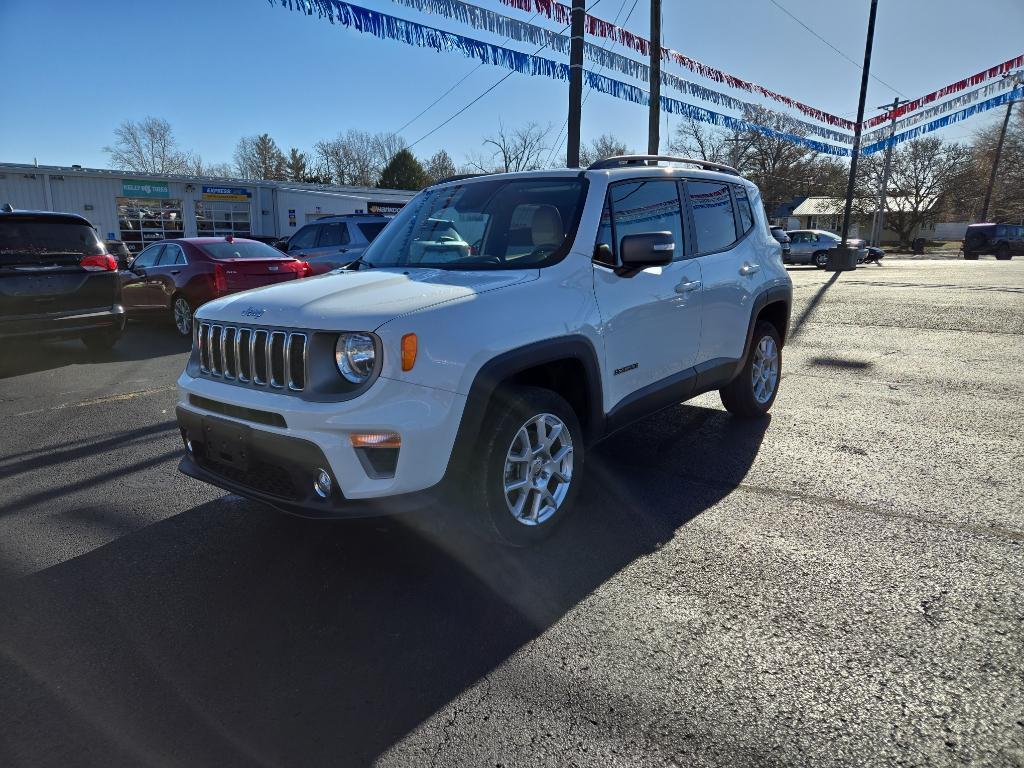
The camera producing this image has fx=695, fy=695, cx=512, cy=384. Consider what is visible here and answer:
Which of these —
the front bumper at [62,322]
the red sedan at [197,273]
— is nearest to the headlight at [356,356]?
the front bumper at [62,322]

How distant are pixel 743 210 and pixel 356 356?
367cm

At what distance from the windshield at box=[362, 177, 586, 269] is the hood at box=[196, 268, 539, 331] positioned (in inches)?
9.3

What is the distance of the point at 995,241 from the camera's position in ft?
122

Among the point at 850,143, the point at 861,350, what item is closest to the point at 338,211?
the point at 850,143

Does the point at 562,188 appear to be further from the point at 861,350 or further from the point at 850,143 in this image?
the point at 850,143

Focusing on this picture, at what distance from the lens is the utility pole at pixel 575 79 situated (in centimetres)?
1080

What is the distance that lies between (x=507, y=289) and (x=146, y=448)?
3.41 m

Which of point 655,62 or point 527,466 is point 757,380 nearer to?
point 527,466

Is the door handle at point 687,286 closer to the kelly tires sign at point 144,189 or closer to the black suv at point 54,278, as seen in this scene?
the black suv at point 54,278

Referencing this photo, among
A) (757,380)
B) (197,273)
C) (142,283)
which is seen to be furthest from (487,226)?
(142,283)

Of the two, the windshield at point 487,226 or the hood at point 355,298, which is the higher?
the windshield at point 487,226

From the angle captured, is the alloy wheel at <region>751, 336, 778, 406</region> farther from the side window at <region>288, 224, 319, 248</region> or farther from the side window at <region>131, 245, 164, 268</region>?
the side window at <region>288, 224, 319, 248</region>

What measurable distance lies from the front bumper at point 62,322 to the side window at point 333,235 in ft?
16.0

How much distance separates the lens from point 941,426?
5578 millimetres
